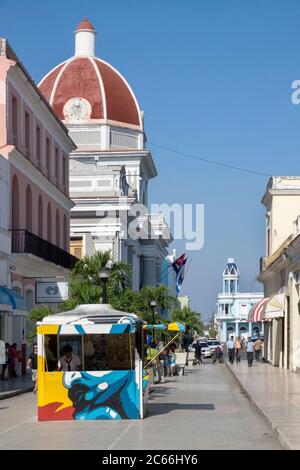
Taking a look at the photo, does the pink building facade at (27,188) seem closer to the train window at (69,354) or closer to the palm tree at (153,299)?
the palm tree at (153,299)

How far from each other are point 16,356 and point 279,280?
16.6 metres

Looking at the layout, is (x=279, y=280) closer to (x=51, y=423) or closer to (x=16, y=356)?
(x=16, y=356)

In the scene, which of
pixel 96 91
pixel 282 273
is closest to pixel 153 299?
pixel 282 273

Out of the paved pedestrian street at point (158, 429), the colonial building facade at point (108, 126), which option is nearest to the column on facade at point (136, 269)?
the colonial building facade at point (108, 126)

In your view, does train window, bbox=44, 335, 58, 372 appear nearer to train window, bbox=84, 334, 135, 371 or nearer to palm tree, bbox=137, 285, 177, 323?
train window, bbox=84, 334, 135, 371

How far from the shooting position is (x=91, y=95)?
85.7 meters

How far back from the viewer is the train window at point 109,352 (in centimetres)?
1955

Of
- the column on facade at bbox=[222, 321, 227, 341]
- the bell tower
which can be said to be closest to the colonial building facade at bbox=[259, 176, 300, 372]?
the column on facade at bbox=[222, 321, 227, 341]

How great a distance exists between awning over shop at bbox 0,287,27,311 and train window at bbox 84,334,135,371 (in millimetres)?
15487

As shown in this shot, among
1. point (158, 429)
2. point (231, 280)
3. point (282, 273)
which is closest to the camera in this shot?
point (158, 429)

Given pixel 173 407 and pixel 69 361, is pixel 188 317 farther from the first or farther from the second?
pixel 69 361

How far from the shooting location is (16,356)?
37531 millimetres

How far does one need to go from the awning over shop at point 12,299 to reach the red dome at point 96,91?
162 feet

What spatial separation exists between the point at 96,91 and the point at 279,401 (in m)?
64.4
